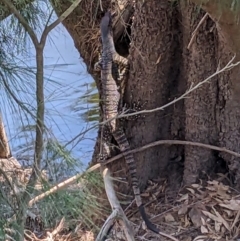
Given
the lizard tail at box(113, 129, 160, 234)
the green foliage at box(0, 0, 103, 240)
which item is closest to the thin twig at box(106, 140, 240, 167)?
the lizard tail at box(113, 129, 160, 234)

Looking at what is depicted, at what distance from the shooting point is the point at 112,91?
2.10m

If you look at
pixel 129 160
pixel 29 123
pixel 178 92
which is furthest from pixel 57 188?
pixel 178 92

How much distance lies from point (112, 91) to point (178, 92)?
252 mm

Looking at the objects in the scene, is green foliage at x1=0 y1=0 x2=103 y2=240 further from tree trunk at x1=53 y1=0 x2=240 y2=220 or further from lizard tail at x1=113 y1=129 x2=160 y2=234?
lizard tail at x1=113 y1=129 x2=160 y2=234

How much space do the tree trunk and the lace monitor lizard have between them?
0.06 meters

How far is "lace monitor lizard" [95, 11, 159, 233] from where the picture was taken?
2061 mm

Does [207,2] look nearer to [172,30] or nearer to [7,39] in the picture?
[7,39]

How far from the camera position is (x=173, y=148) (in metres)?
2.18

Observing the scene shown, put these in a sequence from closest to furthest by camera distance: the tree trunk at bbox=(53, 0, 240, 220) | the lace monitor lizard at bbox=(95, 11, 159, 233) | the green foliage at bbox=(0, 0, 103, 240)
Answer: the green foliage at bbox=(0, 0, 103, 240) < the tree trunk at bbox=(53, 0, 240, 220) < the lace monitor lizard at bbox=(95, 11, 159, 233)

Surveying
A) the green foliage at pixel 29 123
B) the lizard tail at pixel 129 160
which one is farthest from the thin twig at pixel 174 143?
the green foliage at pixel 29 123

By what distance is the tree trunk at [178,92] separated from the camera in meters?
1.90

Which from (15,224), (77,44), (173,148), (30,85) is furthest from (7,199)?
(77,44)

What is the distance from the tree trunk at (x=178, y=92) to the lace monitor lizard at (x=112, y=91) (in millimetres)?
56

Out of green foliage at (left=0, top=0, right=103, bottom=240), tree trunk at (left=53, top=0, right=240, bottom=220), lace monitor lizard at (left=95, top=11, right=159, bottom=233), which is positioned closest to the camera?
green foliage at (left=0, top=0, right=103, bottom=240)
